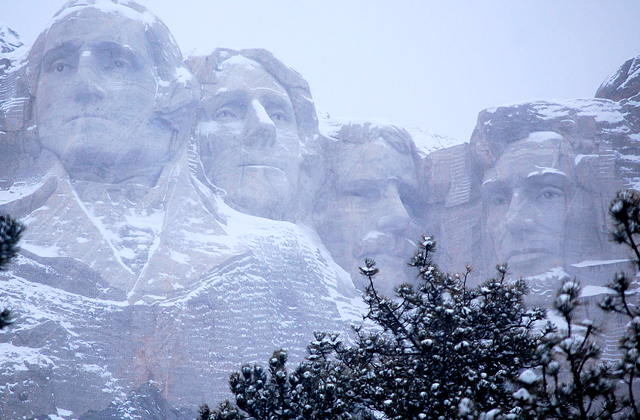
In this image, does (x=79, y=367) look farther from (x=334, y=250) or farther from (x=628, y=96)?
(x=628, y=96)

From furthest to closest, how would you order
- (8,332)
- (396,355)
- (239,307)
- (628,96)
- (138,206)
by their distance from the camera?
(628,96)
(138,206)
(239,307)
(8,332)
(396,355)

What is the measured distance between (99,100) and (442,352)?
451 inches

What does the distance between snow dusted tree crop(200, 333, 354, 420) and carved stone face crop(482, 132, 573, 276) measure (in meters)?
11.0

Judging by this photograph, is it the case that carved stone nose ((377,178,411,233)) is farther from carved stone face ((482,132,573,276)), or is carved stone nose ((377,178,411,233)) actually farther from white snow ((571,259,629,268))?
white snow ((571,259,629,268))

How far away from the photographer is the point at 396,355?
8875mm

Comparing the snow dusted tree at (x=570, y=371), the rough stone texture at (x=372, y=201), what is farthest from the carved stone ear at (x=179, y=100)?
the snow dusted tree at (x=570, y=371)

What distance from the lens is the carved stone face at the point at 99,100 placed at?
16609mm

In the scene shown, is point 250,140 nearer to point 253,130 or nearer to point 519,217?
point 253,130

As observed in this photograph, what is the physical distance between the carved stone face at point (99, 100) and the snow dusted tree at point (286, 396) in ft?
30.7

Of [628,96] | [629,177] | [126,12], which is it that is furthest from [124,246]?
[628,96]

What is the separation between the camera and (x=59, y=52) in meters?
17.1

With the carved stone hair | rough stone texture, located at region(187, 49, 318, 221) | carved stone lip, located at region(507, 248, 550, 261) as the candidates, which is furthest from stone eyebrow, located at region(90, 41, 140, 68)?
carved stone lip, located at region(507, 248, 550, 261)

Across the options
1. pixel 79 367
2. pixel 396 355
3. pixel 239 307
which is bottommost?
pixel 79 367

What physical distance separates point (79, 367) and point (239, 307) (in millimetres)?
3429
